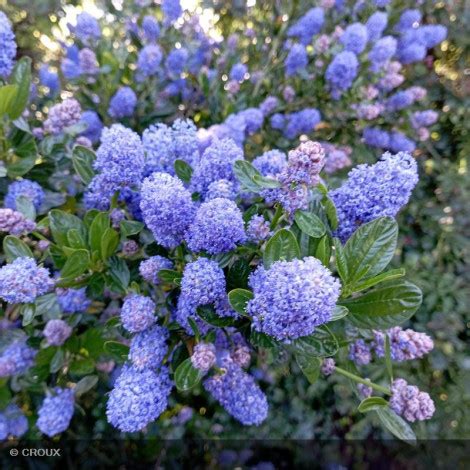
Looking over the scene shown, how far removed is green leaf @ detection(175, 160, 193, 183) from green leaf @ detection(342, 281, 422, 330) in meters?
0.52

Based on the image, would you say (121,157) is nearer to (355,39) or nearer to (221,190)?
(221,190)

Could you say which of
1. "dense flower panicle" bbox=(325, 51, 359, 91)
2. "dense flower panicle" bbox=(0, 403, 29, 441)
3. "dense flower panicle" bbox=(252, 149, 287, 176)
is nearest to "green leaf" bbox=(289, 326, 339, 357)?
"dense flower panicle" bbox=(252, 149, 287, 176)

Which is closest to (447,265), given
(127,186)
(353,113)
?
(353,113)

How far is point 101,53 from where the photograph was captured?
2.11 metres

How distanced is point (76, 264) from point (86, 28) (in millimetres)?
1365

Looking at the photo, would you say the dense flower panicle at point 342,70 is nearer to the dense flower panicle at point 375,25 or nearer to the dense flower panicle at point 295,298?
the dense flower panicle at point 375,25

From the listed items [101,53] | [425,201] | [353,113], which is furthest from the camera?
[425,201]

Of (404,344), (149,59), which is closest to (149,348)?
(404,344)

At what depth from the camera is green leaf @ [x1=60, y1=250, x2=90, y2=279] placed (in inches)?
44.8

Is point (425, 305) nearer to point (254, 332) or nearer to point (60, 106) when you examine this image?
point (254, 332)

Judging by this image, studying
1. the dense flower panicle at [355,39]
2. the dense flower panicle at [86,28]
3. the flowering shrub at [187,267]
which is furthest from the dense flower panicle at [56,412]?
the dense flower panicle at [355,39]

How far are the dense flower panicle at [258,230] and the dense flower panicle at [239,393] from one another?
35 cm

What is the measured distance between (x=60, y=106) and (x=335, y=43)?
50.7 inches

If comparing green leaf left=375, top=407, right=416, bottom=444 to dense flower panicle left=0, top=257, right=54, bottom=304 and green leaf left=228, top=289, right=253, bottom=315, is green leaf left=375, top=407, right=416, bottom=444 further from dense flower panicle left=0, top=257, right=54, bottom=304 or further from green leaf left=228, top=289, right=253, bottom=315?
dense flower panicle left=0, top=257, right=54, bottom=304
